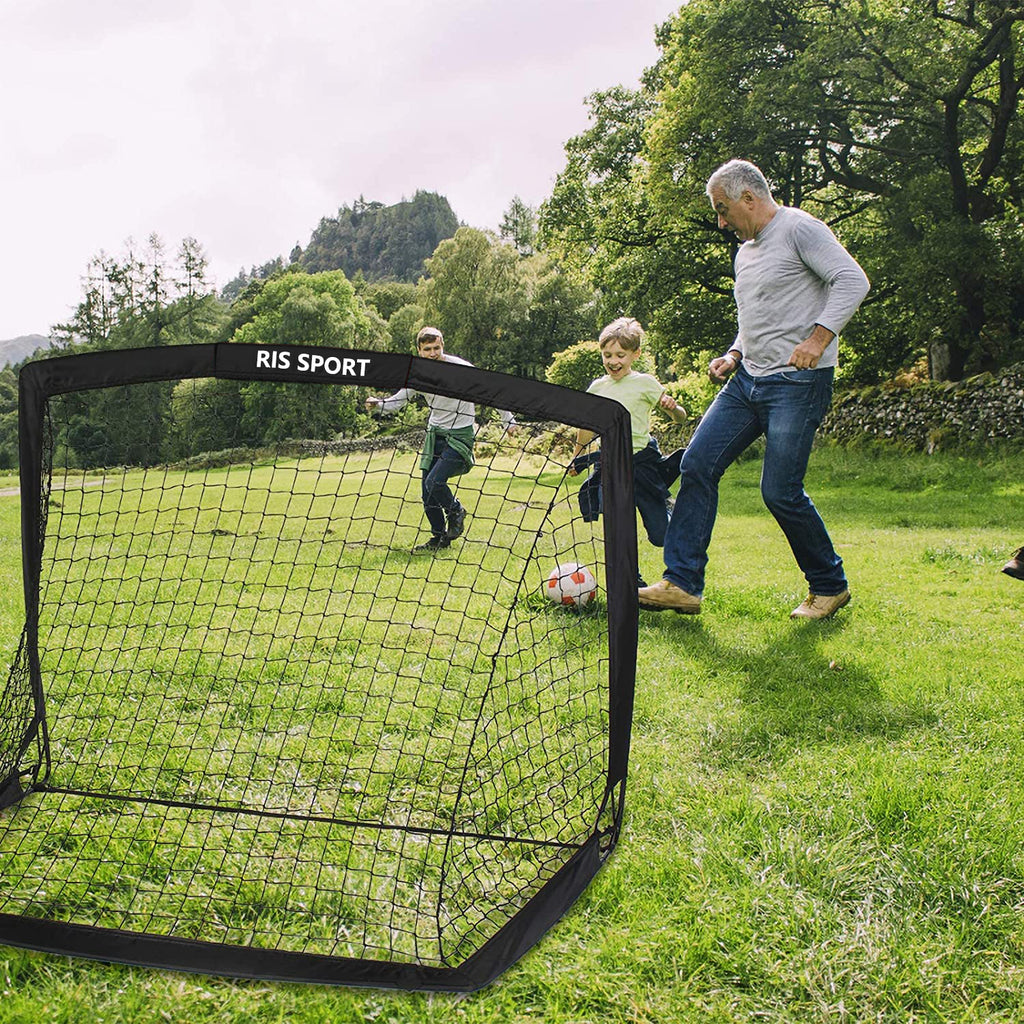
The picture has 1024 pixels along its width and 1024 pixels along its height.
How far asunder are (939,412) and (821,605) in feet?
38.9

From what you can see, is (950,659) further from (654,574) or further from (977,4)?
(977,4)

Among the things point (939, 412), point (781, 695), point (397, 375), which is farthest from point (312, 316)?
point (397, 375)

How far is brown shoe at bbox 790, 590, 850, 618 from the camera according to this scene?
14.1 ft

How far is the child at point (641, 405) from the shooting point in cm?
463

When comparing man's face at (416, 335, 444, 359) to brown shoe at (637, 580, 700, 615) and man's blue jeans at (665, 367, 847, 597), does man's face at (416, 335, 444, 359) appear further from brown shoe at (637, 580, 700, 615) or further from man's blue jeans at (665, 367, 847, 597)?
brown shoe at (637, 580, 700, 615)

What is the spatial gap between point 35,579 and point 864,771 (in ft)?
8.67

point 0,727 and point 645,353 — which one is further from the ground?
point 645,353

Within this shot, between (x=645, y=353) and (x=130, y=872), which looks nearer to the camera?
(x=130, y=872)

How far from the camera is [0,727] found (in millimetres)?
2637

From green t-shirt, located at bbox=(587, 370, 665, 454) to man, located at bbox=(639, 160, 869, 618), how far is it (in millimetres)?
467

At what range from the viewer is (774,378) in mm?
4066

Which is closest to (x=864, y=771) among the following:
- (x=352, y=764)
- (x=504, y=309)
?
(x=352, y=764)

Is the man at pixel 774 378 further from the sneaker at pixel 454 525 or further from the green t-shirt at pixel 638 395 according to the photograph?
the sneaker at pixel 454 525

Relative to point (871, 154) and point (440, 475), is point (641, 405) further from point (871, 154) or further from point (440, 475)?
point (871, 154)
